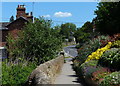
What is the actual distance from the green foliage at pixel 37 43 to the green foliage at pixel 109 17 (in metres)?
7.47

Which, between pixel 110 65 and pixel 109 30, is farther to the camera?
pixel 109 30

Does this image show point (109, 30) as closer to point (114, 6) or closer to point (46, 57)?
point (114, 6)

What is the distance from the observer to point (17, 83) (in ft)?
38.1

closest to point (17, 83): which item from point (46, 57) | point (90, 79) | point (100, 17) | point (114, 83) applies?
point (90, 79)

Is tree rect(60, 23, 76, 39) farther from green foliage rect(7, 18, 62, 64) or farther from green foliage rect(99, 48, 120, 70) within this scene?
green foliage rect(99, 48, 120, 70)

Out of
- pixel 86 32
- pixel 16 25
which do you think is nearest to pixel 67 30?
pixel 86 32

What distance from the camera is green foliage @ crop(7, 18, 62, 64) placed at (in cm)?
1936

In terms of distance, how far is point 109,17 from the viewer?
2756 centimetres

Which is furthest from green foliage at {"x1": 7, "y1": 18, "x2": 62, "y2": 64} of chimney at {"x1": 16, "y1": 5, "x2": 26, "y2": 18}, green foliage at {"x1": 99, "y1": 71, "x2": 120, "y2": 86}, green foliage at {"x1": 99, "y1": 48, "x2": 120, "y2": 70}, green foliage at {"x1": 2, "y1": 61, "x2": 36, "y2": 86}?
chimney at {"x1": 16, "y1": 5, "x2": 26, "y2": 18}

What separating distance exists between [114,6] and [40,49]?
9761 millimetres

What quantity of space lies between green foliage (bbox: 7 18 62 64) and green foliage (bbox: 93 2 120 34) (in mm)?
7473

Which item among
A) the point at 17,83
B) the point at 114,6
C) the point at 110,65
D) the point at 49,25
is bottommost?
the point at 17,83

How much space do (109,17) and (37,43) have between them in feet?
35.7

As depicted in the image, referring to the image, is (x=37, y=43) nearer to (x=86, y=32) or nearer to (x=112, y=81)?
(x=112, y=81)
